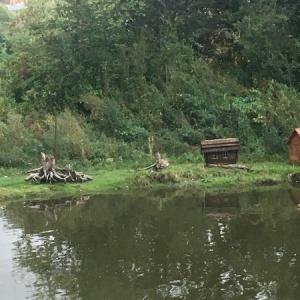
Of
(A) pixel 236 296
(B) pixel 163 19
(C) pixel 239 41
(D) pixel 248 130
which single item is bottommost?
(A) pixel 236 296

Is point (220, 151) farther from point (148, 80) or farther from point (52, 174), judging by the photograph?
point (148, 80)

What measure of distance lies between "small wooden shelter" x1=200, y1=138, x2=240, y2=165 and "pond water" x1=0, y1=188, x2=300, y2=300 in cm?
341

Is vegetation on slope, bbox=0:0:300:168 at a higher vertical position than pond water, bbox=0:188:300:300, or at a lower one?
higher

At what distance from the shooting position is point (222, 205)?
55.9 feet

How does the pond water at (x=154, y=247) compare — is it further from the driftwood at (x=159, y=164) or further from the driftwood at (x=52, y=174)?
the driftwood at (x=159, y=164)

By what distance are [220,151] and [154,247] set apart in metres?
9.82

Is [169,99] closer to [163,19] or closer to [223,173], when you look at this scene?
[163,19]

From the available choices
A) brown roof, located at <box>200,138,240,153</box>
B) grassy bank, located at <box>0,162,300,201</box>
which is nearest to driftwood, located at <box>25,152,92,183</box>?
grassy bank, located at <box>0,162,300,201</box>

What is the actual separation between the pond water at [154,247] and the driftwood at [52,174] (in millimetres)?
2282

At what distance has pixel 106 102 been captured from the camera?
93.4 feet

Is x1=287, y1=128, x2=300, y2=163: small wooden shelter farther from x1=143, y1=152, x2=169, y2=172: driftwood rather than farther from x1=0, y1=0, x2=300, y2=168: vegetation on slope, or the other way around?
x1=143, y1=152, x2=169, y2=172: driftwood

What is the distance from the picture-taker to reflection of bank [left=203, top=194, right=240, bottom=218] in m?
15.9

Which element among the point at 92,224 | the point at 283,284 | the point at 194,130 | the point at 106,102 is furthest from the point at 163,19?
the point at 283,284

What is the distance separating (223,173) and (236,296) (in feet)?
37.9
